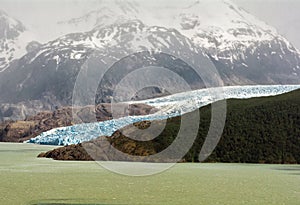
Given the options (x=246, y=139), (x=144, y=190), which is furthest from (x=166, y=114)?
(x=144, y=190)

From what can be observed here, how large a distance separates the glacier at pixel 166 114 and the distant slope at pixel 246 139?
25978 millimetres

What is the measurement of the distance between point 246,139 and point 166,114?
4259 cm

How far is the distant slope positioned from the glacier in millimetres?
25978

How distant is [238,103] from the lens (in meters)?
106

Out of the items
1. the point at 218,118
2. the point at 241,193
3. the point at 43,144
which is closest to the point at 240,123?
the point at 218,118

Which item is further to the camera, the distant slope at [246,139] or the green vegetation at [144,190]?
the distant slope at [246,139]

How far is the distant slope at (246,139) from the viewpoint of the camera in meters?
82.9

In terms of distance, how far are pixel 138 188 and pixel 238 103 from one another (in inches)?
2725

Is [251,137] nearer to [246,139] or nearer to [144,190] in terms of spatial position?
[246,139]

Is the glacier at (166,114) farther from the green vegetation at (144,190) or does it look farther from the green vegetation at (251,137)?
the green vegetation at (144,190)

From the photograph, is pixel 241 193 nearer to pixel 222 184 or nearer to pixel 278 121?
pixel 222 184

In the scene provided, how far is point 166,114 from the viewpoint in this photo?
129250 mm

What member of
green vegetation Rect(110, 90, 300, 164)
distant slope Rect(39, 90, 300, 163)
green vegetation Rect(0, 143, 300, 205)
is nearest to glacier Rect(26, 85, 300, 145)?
green vegetation Rect(110, 90, 300, 164)

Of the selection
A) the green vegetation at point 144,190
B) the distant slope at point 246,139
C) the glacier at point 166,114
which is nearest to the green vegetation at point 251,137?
the distant slope at point 246,139
